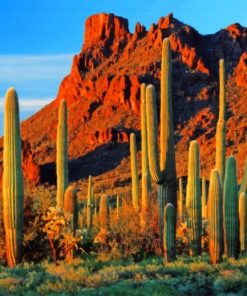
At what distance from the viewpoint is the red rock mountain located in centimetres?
6969

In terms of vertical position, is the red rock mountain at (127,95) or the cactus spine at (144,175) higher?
the red rock mountain at (127,95)

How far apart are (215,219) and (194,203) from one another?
6.18ft

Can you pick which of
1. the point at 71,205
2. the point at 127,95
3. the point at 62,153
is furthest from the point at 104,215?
the point at 127,95

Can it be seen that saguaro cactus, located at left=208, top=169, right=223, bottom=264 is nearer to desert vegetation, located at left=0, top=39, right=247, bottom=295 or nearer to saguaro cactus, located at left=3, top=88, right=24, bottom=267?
desert vegetation, located at left=0, top=39, right=247, bottom=295

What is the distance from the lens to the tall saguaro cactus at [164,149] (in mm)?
16734

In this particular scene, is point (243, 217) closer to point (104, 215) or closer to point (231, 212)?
point (231, 212)

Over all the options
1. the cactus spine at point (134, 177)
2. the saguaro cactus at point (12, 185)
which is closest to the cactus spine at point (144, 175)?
the cactus spine at point (134, 177)

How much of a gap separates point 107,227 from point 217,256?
4698mm

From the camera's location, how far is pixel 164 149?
16953mm

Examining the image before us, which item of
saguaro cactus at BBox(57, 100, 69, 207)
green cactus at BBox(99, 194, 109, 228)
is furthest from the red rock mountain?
saguaro cactus at BBox(57, 100, 69, 207)

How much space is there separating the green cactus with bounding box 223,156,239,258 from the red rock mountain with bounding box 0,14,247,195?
137 feet

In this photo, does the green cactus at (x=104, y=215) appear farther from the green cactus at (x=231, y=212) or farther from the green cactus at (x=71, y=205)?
the green cactus at (x=231, y=212)

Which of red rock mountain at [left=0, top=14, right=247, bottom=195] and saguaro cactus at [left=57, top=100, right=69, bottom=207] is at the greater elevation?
red rock mountain at [left=0, top=14, right=247, bottom=195]

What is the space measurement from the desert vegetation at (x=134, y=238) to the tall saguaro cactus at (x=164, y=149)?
0.02 m
